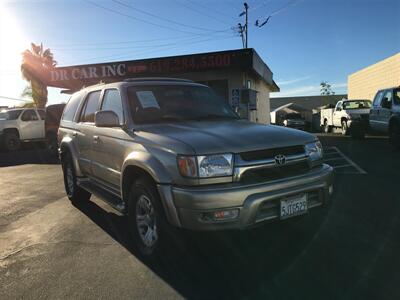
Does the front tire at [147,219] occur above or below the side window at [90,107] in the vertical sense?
below

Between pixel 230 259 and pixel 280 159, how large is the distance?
1.17 m

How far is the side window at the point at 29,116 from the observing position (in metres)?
19.5

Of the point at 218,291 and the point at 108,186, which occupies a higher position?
the point at 108,186

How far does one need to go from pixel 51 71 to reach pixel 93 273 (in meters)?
20.5

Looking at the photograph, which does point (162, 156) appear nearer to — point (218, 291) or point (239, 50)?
point (218, 291)

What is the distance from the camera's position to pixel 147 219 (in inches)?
174

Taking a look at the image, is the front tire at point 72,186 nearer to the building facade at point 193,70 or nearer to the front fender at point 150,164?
the front fender at point 150,164

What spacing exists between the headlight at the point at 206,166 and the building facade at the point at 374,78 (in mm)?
25811

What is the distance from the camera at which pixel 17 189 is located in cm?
927

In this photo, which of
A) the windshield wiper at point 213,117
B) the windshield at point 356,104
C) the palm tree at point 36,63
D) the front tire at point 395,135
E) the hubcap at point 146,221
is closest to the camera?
the hubcap at point 146,221

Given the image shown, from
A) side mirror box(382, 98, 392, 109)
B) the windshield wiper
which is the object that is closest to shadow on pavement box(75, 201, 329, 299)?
the windshield wiper

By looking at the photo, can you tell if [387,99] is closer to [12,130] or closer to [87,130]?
[87,130]

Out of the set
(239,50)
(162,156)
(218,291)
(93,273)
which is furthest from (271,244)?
(239,50)

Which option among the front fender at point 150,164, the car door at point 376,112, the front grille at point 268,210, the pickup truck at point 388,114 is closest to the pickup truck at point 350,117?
the car door at point 376,112
